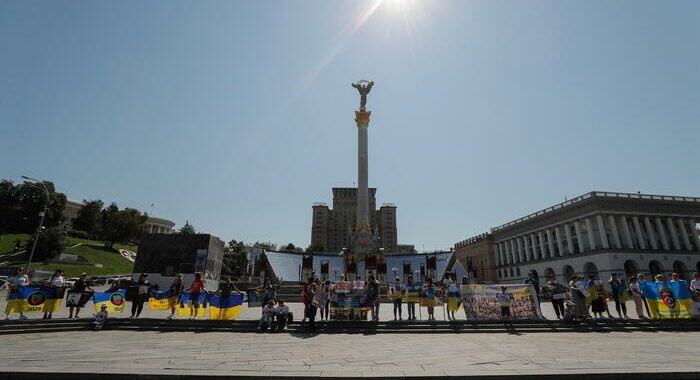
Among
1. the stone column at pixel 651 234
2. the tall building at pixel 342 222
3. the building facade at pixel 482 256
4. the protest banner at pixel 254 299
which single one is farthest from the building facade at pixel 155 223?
the stone column at pixel 651 234

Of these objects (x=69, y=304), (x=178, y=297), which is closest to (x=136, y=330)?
(x=178, y=297)

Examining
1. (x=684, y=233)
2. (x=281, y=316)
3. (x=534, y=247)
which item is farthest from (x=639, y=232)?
(x=281, y=316)

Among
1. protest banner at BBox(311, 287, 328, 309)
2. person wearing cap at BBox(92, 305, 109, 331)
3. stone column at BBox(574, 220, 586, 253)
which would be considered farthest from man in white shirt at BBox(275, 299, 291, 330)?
stone column at BBox(574, 220, 586, 253)

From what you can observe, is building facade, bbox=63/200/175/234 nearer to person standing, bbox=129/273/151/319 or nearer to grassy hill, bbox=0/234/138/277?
grassy hill, bbox=0/234/138/277

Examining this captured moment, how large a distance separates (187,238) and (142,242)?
594 centimetres

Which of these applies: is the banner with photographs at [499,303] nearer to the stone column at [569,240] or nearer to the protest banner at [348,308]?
the protest banner at [348,308]

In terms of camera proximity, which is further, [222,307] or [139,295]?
[222,307]

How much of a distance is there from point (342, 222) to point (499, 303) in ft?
446

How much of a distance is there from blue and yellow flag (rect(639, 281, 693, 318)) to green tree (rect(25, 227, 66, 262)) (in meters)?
76.4

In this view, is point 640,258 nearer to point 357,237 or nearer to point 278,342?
point 357,237

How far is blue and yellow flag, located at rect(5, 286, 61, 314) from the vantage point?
13.6 m

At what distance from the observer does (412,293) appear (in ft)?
50.7

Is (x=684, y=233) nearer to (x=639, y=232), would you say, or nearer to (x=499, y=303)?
(x=639, y=232)

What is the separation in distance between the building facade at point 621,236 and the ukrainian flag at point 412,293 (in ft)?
149
